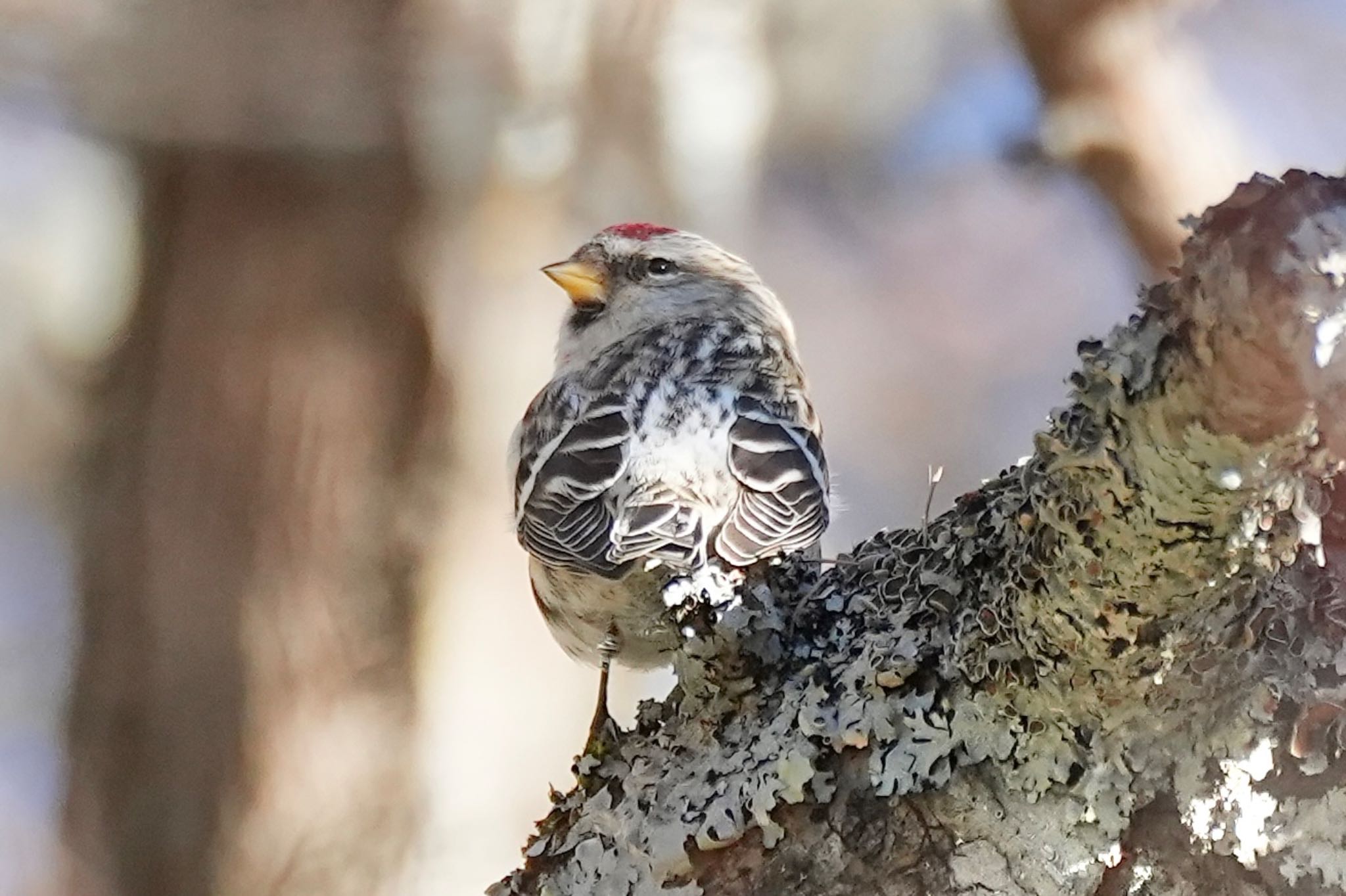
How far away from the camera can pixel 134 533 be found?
2.74 meters

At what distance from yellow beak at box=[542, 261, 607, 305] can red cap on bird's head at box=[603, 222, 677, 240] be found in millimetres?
109

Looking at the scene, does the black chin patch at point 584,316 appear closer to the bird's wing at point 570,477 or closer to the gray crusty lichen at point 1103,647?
the bird's wing at point 570,477

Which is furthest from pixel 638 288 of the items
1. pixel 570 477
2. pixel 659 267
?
pixel 570 477

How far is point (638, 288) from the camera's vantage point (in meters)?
2.52

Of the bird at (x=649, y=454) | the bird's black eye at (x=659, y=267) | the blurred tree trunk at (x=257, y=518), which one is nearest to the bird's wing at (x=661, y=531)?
the bird at (x=649, y=454)

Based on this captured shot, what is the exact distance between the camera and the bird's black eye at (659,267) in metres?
2.54

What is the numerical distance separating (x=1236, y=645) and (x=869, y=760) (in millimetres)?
347

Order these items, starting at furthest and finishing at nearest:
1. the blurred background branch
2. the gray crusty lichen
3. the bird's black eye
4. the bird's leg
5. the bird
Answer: the bird's black eye, the blurred background branch, the bird, the bird's leg, the gray crusty lichen

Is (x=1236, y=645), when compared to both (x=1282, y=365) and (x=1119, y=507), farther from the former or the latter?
(x=1282, y=365)

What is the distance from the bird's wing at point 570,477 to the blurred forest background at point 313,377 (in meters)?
0.63

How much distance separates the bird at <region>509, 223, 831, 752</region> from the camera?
167 cm

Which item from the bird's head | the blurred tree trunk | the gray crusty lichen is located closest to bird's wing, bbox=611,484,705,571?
the gray crusty lichen

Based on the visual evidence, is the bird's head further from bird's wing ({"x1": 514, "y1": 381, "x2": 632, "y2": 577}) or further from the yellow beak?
bird's wing ({"x1": 514, "y1": 381, "x2": 632, "y2": 577})

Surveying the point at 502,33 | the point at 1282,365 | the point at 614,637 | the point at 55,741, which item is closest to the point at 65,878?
the point at 55,741
